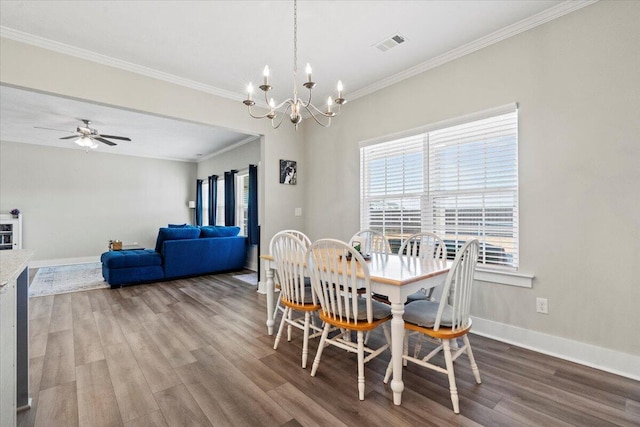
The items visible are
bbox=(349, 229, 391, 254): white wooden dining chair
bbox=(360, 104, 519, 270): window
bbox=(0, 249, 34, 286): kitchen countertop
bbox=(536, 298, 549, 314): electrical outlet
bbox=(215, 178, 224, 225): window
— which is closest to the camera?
bbox=(0, 249, 34, 286): kitchen countertop

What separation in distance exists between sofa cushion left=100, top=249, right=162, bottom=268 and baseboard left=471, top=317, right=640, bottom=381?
4714mm

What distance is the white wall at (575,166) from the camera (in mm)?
2166

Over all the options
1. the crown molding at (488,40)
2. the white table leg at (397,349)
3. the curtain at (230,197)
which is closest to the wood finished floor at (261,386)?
the white table leg at (397,349)

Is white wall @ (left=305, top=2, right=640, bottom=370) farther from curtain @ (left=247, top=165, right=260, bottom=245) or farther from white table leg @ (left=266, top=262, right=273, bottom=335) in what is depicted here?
curtain @ (left=247, top=165, right=260, bottom=245)

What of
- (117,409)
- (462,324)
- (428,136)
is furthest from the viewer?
(428,136)

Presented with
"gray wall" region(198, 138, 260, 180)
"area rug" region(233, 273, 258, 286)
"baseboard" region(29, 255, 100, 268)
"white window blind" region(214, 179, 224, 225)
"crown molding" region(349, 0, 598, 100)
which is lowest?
"area rug" region(233, 273, 258, 286)

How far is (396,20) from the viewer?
261 cm

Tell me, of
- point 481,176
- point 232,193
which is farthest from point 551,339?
point 232,193

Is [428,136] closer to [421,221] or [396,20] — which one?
[421,221]

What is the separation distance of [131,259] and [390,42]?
4.72 metres

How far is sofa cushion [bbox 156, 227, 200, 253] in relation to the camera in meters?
5.12

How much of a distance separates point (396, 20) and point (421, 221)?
1.95 m

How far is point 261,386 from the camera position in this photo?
6.66 ft

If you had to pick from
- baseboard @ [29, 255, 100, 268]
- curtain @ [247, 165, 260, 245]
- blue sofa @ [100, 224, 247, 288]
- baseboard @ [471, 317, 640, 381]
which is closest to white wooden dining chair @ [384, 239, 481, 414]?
baseboard @ [471, 317, 640, 381]
